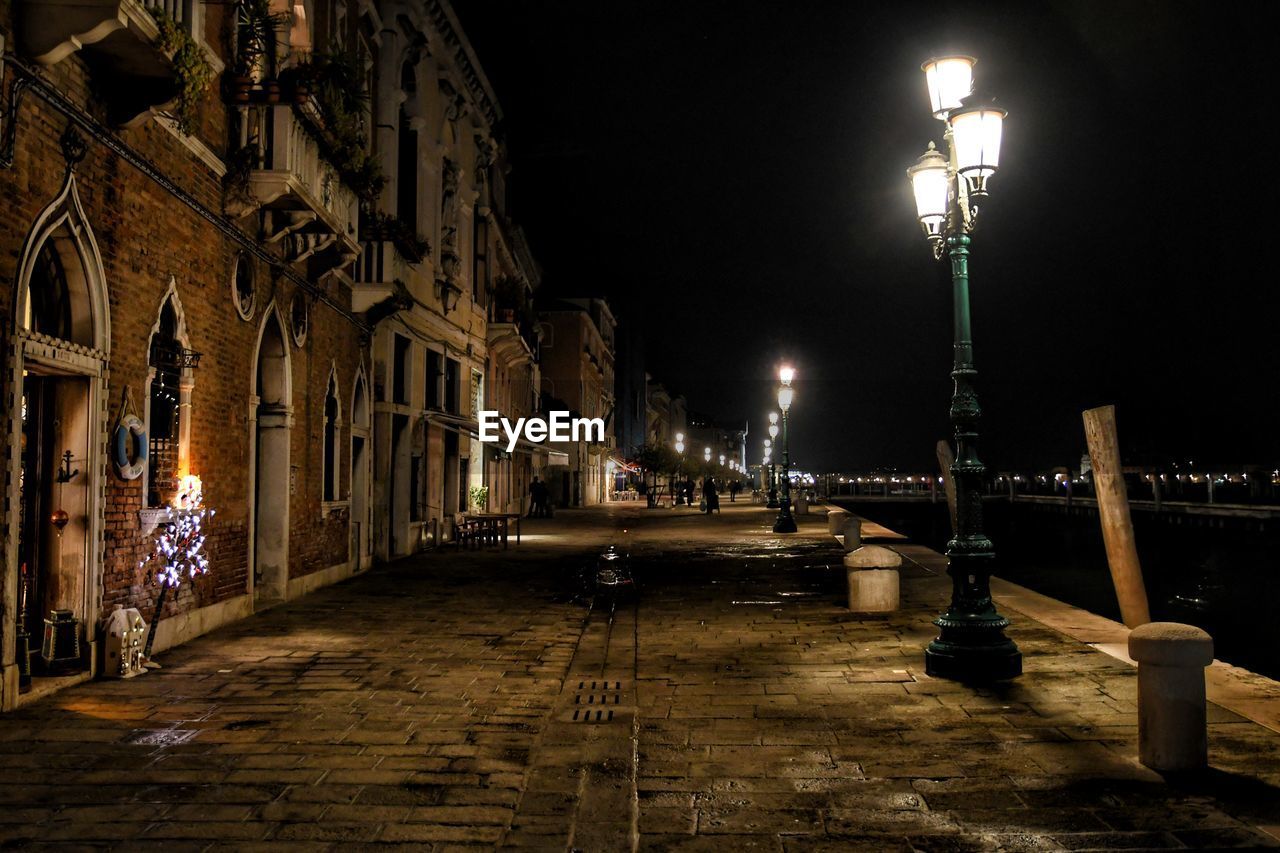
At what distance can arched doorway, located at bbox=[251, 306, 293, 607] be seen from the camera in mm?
13016

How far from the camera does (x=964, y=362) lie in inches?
359

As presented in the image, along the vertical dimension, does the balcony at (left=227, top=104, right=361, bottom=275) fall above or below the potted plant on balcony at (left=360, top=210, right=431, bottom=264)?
below

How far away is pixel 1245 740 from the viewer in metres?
6.46

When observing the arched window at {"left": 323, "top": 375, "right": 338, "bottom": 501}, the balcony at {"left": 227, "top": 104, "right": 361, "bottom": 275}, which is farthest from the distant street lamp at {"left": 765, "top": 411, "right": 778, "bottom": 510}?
the balcony at {"left": 227, "top": 104, "right": 361, "bottom": 275}

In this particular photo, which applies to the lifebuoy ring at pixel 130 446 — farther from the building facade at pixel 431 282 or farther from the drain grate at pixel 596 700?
the building facade at pixel 431 282

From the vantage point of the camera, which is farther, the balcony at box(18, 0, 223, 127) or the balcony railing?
the balcony railing

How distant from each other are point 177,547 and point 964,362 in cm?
736

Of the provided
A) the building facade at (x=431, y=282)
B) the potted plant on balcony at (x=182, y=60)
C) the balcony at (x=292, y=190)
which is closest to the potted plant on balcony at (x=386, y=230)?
the building facade at (x=431, y=282)

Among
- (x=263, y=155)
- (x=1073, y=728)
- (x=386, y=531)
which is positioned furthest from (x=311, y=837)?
(x=386, y=531)

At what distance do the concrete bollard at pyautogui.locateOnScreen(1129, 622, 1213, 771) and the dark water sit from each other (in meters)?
13.6

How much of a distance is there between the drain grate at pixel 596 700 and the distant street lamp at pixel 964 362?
9.10 ft

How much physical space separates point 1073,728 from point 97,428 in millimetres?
7670

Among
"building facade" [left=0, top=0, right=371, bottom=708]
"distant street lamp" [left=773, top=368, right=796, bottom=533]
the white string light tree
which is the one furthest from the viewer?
"distant street lamp" [left=773, top=368, right=796, bottom=533]

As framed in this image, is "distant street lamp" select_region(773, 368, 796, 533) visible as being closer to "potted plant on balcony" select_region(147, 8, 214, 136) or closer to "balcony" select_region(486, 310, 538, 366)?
"balcony" select_region(486, 310, 538, 366)
